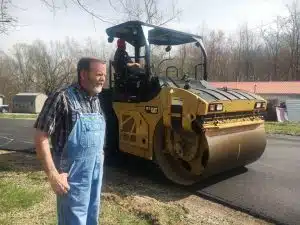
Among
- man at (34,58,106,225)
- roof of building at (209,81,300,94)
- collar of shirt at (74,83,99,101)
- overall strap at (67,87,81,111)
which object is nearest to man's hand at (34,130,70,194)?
man at (34,58,106,225)

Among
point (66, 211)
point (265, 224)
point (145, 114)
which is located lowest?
point (265, 224)

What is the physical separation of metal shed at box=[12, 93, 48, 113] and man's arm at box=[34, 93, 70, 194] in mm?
37201

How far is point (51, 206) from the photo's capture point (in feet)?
15.3

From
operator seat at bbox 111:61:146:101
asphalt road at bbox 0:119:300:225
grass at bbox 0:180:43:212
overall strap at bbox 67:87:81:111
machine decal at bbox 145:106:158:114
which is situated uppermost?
operator seat at bbox 111:61:146:101

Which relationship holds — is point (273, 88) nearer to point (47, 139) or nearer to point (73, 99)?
point (73, 99)

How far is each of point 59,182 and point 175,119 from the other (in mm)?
3060

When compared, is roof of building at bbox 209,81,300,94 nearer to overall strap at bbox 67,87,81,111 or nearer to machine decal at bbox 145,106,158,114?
machine decal at bbox 145,106,158,114

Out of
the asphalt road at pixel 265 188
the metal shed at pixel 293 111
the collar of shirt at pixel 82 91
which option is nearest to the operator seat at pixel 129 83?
the asphalt road at pixel 265 188

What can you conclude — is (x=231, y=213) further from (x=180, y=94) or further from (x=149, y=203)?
(x=180, y=94)

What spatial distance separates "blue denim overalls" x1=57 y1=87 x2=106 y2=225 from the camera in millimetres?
2844

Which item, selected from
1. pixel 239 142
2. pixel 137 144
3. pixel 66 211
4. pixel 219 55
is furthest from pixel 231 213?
pixel 219 55

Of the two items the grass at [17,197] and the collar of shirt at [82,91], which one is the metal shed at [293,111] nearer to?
the grass at [17,197]

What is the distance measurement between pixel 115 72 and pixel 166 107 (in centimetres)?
152

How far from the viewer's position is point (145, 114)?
239 inches
